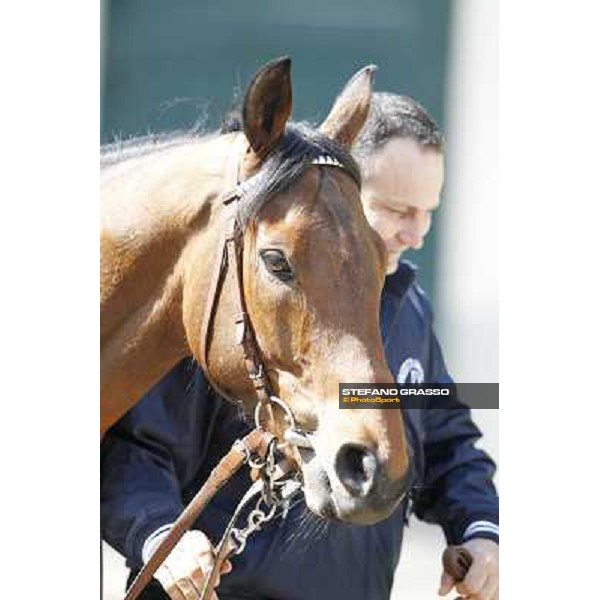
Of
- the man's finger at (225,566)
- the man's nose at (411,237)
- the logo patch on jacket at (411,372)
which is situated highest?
the man's nose at (411,237)

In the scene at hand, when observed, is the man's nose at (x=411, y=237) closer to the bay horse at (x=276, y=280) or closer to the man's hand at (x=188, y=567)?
the bay horse at (x=276, y=280)

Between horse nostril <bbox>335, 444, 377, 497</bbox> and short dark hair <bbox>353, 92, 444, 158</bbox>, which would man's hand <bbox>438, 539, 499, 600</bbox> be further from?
short dark hair <bbox>353, 92, 444, 158</bbox>

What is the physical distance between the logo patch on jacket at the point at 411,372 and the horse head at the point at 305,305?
332 millimetres

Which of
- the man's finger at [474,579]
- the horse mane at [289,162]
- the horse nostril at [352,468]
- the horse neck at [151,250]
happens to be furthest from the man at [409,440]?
the horse nostril at [352,468]

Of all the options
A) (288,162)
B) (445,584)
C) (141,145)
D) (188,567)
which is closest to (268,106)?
(288,162)

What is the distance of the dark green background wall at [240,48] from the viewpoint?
6.23ft

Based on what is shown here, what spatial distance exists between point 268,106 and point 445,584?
0.92 meters

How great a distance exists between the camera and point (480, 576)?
1.90 metres

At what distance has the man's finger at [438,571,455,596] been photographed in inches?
75.0

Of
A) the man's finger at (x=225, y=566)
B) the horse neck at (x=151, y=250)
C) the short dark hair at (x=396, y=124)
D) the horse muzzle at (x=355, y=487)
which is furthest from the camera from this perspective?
the short dark hair at (x=396, y=124)
